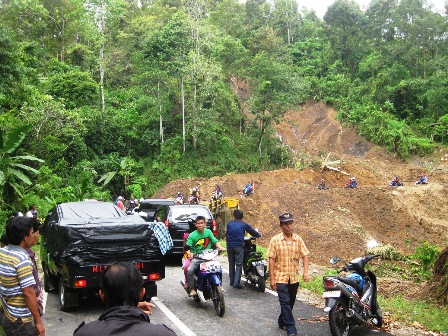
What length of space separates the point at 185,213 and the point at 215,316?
596cm

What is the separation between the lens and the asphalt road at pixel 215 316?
700cm

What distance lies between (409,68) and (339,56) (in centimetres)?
934

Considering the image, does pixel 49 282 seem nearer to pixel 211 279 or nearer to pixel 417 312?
pixel 211 279

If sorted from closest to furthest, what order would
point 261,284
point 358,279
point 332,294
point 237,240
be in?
point 332,294 < point 358,279 < point 261,284 < point 237,240

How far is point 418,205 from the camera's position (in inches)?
1090

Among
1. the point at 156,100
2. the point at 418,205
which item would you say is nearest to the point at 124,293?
the point at 418,205

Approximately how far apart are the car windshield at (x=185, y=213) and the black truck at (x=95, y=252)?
4.83 metres

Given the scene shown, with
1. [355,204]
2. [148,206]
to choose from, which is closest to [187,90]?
[355,204]

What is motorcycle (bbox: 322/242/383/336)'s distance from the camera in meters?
6.33

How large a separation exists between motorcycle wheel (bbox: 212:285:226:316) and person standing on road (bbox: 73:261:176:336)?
16.9 ft

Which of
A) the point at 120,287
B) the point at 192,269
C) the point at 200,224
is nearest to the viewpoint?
the point at 120,287

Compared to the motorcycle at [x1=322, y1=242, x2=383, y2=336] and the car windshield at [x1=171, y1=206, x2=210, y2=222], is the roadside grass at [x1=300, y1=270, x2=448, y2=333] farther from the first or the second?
the car windshield at [x1=171, y1=206, x2=210, y2=222]

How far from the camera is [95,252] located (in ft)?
24.9

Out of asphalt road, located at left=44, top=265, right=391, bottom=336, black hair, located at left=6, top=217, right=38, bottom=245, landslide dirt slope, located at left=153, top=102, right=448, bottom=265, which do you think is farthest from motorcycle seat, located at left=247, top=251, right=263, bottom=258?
landslide dirt slope, located at left=153, top=102, right=448, bottom=265
